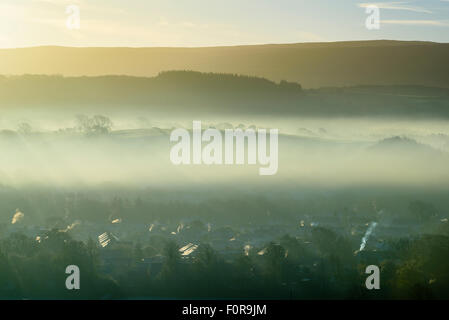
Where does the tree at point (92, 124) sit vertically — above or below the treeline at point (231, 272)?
above

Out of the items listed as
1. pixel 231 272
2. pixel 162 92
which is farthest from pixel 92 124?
pixel 231 272

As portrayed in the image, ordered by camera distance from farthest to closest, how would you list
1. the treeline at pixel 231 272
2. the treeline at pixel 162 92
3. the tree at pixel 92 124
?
the tree at pixel 92 124 < the treeline at pixel 162 92 < the treeline at pixel 231 272

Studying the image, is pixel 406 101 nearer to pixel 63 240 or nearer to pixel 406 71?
pixel 406 71

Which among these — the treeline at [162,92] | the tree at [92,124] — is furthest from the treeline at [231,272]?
the tree at [92,124]

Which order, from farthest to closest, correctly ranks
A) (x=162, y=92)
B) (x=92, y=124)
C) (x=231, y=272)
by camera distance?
(x=92, y=124) → (x=162, y=92) → (x=231, y=272)

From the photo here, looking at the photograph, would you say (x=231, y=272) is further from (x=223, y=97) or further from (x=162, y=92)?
(x=162, y=92)

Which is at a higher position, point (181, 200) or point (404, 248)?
point (181, 200)

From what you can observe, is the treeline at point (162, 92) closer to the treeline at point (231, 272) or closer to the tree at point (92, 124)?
the tree at point (92, 124)

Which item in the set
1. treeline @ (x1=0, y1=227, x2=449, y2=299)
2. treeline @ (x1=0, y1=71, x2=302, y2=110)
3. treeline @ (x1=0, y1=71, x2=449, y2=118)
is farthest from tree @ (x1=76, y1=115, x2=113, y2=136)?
treeline @ (x1=0, y1=227, x2=449, y2=299)

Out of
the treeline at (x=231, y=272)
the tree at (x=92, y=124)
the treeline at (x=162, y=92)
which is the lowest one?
the treeline at (x=231, y=272)

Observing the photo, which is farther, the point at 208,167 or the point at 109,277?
the point at 208,167
